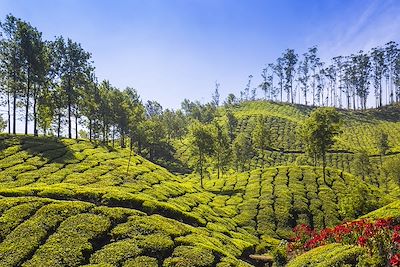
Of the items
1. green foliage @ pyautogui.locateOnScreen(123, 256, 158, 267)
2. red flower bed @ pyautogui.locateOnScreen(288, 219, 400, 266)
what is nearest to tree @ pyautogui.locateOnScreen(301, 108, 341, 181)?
red flower bed @ pyautogui.locateOnScreen(288, 219, 400, 266)

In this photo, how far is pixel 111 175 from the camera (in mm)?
46375

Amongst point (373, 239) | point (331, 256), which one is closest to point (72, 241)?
point (331, 256)

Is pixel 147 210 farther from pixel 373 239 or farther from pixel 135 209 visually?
pixel 373 239

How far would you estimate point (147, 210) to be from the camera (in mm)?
33438

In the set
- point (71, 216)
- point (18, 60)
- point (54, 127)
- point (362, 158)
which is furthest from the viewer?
point (362, 158)

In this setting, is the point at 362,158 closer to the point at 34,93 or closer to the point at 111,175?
the point at 111,175

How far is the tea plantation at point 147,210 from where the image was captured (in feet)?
80.3

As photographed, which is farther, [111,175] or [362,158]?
[362,158]

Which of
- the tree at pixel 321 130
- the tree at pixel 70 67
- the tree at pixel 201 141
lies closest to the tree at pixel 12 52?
the tree at pixel 70 67

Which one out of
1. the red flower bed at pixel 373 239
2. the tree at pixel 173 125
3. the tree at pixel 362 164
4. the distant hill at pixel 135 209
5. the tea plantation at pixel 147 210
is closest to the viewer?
the red flower bed at pixel 373 239

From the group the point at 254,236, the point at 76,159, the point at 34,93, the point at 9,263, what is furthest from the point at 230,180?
the point at 9,263

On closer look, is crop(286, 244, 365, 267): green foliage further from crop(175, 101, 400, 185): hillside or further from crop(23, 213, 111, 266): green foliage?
crop(175, 101, 400, 185): hillside

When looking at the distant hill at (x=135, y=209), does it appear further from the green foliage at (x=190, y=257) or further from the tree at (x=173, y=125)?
the tree at (x=173, y=125)

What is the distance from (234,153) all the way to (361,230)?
247 ft
